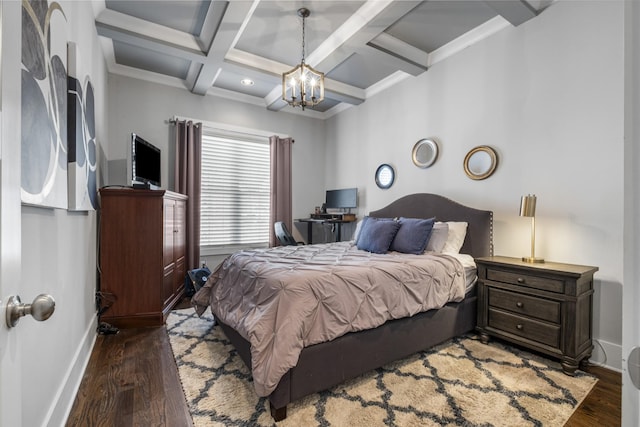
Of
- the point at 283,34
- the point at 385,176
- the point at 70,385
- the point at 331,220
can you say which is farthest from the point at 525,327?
the point at 283,34

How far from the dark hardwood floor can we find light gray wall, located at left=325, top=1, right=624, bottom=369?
726 millimetres

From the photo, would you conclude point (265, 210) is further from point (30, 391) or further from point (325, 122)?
point (30, 391)

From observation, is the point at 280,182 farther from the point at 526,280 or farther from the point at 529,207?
the point at 526,280

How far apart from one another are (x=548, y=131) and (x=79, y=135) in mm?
3554

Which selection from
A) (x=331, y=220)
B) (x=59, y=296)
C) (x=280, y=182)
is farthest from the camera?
(x=280, y=182)

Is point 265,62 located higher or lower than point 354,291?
higher

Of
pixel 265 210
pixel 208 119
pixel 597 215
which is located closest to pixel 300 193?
pixel 265 210

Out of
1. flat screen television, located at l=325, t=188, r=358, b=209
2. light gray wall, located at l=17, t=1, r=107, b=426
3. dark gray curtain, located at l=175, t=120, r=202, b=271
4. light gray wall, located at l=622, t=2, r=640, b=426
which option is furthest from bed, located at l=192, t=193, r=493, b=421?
flat screen television, located at l=325, t=188, r=358, b=209

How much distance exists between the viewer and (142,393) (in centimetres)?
180

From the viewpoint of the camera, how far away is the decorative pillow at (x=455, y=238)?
295cm

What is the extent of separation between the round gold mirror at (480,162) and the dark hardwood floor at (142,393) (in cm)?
180

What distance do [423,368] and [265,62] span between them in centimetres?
368

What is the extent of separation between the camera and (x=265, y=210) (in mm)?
4992

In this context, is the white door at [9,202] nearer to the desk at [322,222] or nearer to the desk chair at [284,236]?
the desk chair at [284,236]
